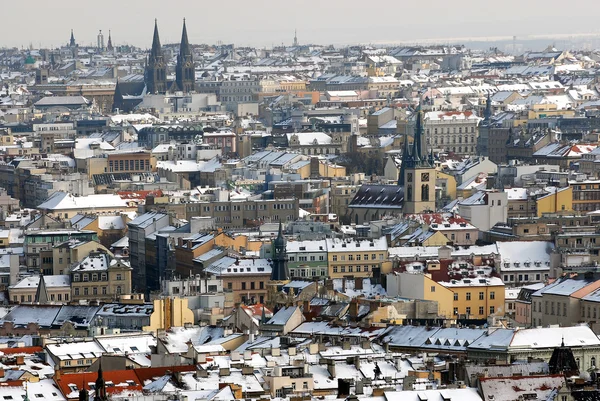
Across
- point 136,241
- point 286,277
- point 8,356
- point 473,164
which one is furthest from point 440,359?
point 473,164

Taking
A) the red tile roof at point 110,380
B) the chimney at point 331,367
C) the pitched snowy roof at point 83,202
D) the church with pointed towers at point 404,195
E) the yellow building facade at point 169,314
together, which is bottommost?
the pitched snowy roof at point 83,202

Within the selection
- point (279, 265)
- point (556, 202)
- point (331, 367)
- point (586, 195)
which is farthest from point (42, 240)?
point (331, 367)

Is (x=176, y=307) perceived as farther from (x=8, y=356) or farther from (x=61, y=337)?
(x=8, y=356)

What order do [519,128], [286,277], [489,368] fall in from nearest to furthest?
[489,368], [286,277], [519,128]

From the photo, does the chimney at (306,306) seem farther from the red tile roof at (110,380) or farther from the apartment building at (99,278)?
the red tile roof at (110,380)

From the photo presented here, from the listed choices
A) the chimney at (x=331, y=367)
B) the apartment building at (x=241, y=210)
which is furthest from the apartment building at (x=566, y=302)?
the apartment building at (x=241, y=210)

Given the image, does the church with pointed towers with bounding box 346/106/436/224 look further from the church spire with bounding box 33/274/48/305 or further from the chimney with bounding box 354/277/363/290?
the church spire with bounding box 33/274/48/305

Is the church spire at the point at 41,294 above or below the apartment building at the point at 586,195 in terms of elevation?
above

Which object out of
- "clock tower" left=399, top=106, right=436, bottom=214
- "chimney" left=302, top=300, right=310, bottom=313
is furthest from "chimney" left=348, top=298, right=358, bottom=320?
"clock tower" left=399, top=106, right=436, bottom=214
